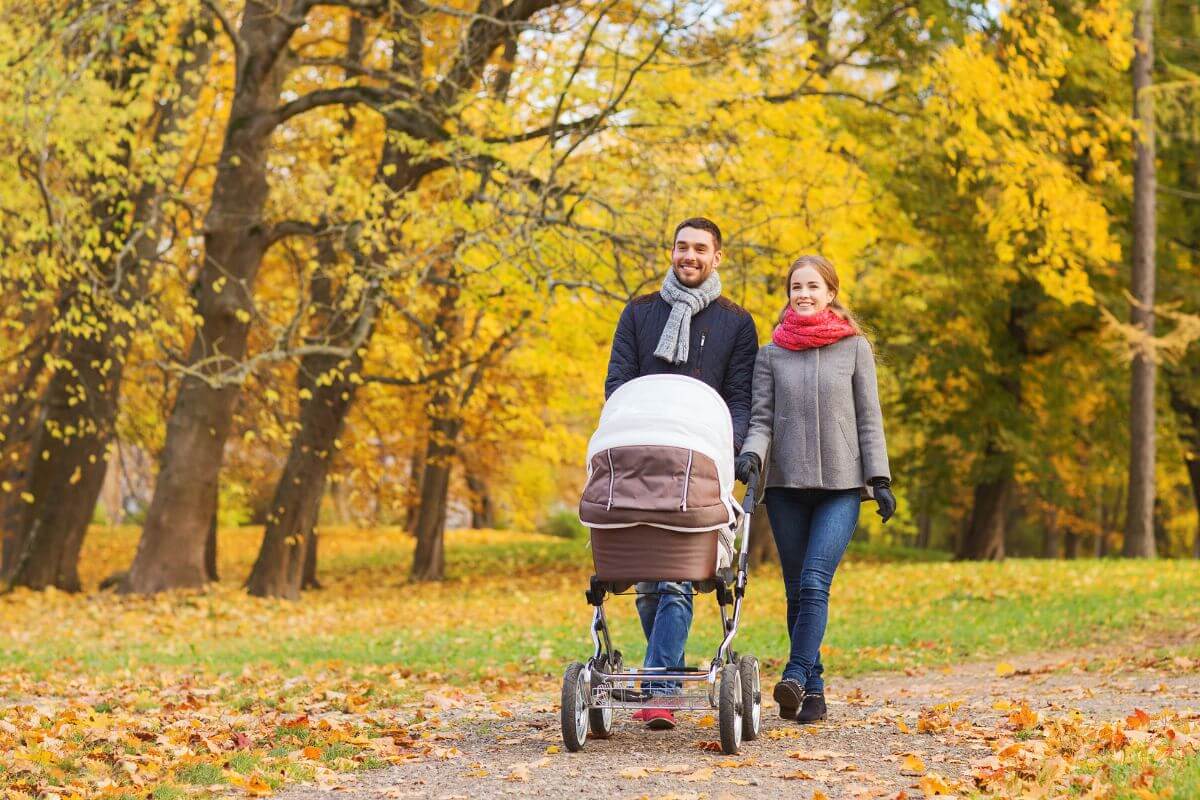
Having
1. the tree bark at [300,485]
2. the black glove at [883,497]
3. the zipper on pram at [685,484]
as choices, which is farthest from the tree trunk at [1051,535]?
the zipper on pram at [685,484]

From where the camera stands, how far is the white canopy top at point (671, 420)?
200 inches

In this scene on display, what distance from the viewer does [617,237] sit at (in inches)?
488

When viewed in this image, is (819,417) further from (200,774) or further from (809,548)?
(200,774)

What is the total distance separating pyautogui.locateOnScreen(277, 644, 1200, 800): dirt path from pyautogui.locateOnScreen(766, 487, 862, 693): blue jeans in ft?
1.21

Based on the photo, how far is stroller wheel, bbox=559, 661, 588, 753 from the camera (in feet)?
16.9

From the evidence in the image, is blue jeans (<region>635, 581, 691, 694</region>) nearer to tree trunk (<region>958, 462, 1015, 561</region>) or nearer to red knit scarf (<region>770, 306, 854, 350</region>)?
red knit scarf (<region>770, 306, 854, 350</region>)

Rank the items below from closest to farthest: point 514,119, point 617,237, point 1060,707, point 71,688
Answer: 1. point 1060,707
2. point 71,688
3. point 617,237
4. point 514,119

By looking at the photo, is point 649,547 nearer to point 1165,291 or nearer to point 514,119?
point 514,119

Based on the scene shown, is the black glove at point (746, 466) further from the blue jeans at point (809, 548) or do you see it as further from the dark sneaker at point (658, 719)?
the dark sneaker at point (658, 719)

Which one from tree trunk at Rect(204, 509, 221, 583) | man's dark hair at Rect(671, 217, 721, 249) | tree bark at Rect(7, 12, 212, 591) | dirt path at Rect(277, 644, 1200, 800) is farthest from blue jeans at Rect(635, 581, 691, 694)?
tree trunk at Rect(204, 509, 221, 583)

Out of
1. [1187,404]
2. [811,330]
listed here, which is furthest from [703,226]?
[1187,404]

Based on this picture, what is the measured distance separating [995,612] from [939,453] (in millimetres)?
11888

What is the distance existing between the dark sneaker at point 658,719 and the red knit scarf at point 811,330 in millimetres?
1631

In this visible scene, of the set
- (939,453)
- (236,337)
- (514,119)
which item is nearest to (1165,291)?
(939,453)
